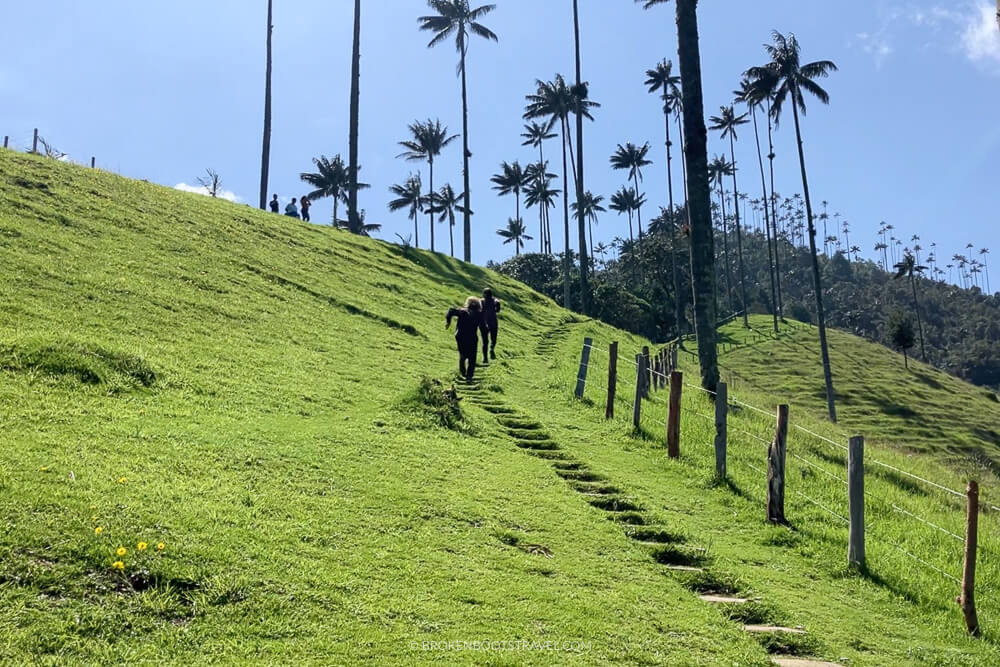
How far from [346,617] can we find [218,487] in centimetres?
286

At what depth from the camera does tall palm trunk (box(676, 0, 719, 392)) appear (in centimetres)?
1909

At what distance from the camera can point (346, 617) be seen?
19.2ft

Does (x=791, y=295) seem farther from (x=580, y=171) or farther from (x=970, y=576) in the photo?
(x=970, y=576)

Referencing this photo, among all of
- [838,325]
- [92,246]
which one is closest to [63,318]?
[92,246]

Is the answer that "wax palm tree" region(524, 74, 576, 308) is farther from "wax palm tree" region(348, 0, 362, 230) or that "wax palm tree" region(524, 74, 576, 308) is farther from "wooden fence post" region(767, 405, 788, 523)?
"wooden fence post" region(767, 405, 788, 523)

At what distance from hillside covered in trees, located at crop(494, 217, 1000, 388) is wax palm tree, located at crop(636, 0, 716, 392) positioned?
75.7ft

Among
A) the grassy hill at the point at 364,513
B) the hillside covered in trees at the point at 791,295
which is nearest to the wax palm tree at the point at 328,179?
the hillside covered in trees at the point at 791,295

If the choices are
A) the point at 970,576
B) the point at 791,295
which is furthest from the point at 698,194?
the point at 791,295

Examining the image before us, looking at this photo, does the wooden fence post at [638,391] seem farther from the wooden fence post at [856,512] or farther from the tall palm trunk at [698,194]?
the wooden fence post at [856,512]

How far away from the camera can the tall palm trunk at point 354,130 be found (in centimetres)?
4031

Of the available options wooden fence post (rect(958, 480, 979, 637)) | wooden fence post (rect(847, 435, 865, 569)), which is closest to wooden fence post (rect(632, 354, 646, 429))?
wooden fence post (rect(847, 435, 865, 569))

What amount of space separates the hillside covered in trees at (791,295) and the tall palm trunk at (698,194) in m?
23.1

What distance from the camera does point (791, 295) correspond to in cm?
14088

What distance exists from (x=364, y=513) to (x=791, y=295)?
144 meters
